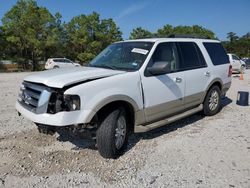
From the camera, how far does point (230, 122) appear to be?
6.21 metres

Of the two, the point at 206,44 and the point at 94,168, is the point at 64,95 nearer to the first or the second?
the point at 94,168

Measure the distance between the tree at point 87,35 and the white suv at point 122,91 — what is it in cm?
3278

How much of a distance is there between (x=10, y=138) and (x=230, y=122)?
4852 mm

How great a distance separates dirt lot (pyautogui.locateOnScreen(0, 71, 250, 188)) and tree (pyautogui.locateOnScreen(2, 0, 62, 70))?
29.1 metres

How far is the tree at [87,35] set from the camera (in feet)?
124

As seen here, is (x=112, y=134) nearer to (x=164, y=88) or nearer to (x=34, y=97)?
(x=34, y=97)

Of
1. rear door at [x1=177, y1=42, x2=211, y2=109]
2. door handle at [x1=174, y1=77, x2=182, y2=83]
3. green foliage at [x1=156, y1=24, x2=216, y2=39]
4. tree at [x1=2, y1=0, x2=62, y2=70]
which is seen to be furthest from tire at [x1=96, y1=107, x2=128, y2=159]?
green foliage at [x1=156, y1=24, x2=216, y2=39]

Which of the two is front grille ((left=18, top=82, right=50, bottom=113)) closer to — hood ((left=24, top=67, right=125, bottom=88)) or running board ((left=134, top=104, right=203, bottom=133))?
hood ((left=24, top=67, right=125, bottom=88))

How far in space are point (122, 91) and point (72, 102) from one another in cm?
84

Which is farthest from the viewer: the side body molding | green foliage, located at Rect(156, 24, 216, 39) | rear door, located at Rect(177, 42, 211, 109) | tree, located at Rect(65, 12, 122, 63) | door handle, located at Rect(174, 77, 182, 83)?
green foliage, located at Rect(156, 24, 216, 39)

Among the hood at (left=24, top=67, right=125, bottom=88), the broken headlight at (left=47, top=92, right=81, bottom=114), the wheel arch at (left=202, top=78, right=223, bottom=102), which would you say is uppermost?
the hood at (left=24, top=67, right=125, bottom=88)

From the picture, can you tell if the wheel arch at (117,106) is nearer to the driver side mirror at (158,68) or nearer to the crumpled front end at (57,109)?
the crumpled front end at (57,109)

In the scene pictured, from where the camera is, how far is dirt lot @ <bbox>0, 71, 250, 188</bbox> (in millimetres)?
3496

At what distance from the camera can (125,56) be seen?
493 centimetres
